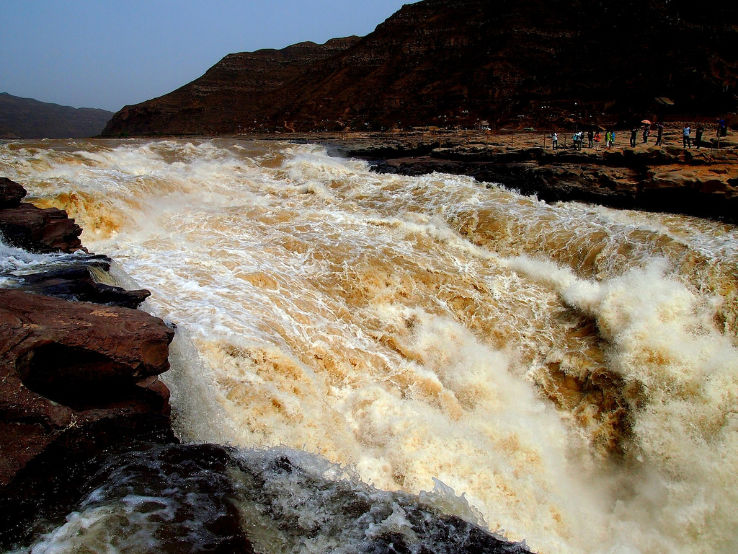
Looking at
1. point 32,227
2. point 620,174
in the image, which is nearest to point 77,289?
point 32,227

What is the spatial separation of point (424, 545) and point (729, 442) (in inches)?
182

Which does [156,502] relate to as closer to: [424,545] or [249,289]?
[424,545]

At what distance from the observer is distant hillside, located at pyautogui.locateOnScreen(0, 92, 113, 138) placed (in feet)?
322

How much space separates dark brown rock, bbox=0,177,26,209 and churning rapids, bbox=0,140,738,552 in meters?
1.52

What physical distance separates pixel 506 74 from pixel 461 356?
39.6 meters

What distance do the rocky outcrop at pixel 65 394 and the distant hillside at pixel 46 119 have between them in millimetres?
110034

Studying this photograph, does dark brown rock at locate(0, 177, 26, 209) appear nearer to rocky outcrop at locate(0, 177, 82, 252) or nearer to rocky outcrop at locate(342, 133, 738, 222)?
rocky outcrop at locate(0, 177, 82, 252)

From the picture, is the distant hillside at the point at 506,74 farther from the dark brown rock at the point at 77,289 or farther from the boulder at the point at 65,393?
the boulder at the point at 65,393

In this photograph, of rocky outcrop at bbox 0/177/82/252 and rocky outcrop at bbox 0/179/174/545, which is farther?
rocky outcrop at bbox 0/177/82/252

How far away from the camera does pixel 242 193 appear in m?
12.7

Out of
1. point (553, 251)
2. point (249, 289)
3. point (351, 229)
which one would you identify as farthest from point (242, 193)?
point (553, 251)

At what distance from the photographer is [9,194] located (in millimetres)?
7031

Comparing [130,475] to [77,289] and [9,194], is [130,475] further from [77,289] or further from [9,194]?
[9,194]

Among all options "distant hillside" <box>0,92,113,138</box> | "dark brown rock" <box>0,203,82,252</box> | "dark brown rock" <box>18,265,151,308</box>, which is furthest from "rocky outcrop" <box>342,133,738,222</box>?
"distant hillside" <box>0,92,113,138</box>
